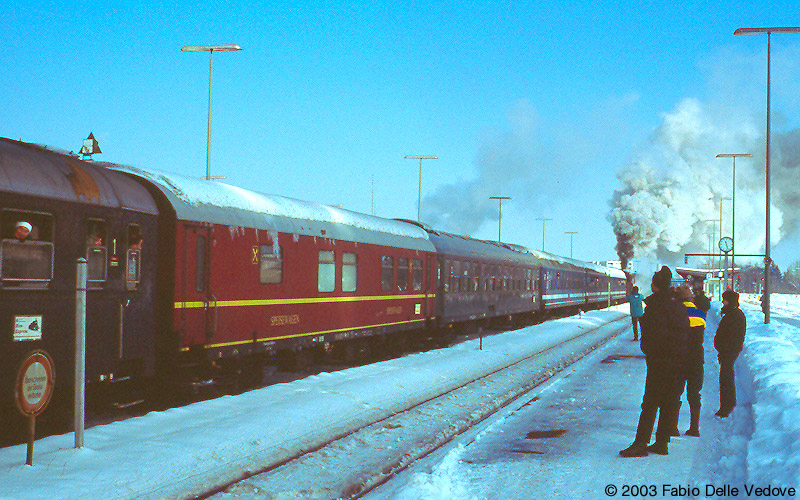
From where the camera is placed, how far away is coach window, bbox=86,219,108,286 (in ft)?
32.2

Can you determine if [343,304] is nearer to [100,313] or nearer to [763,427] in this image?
[100,313]

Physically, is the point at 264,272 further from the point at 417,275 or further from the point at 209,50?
the point at 209,50

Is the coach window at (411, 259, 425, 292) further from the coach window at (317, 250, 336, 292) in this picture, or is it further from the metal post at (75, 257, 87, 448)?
the metal post at (75, 257, 87, 448)

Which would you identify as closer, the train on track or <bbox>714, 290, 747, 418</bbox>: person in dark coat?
the train on track

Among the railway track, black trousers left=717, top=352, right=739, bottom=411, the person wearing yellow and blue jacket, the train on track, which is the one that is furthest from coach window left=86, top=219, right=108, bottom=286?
black trousers left=717, top=352, right=739, bottom=411

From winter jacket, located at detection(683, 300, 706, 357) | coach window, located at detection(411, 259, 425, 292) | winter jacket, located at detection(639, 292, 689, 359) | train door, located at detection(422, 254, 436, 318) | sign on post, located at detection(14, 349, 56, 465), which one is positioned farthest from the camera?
train door, located at detection(422, 254, 436, 318)

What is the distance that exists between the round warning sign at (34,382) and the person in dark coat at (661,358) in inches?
228

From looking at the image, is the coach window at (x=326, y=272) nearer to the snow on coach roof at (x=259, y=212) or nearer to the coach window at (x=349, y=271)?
the snow on coach roof at (x=259, y=212)

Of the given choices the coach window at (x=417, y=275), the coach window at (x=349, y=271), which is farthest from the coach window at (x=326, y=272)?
the coach window at (x=417, y=275)

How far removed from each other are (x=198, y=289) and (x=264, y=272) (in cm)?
217

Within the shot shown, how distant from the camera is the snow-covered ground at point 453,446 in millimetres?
7219

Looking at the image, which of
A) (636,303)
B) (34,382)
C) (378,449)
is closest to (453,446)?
(378,449)

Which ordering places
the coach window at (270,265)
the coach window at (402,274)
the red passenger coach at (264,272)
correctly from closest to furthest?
the red passenger coach at (264,272) < the coach window at (270,265) < the coach window at (402,274)

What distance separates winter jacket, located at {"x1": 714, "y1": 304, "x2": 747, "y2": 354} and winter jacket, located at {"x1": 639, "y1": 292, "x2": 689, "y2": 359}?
10.7 feet
